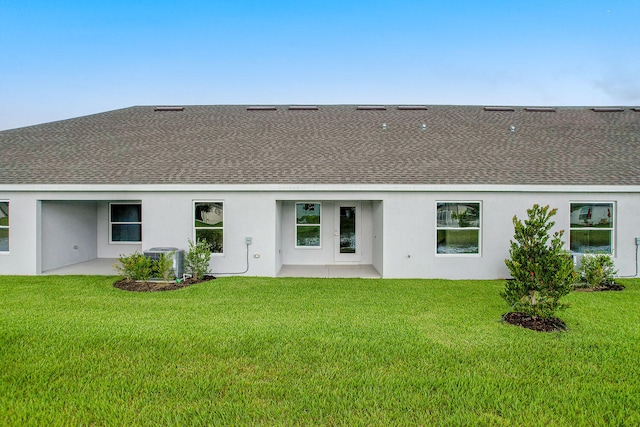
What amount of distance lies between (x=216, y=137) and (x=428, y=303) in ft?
34.1

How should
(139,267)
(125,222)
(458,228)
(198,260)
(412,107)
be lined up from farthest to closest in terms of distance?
(412,107), (125,222), (458,228), (198,260), (139,267)

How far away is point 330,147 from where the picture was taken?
13.1 m

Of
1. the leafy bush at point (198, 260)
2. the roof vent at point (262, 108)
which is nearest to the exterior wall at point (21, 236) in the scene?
the leafy bush at point (198, 260)

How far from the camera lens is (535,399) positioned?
3775 mm

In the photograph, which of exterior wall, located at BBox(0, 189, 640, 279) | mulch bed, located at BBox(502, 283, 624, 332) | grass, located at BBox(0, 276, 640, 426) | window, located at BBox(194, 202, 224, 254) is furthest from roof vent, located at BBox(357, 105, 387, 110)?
mulch bed, located at BBox(502, 283, 624, 332)

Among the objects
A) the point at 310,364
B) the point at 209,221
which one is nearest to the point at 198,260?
the point at 209,221

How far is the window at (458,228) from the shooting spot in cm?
1093

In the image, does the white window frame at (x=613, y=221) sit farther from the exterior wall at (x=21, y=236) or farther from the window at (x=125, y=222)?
the exterior wall at (x=21, y=236)

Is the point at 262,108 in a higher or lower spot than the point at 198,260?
higher

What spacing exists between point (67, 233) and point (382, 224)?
10848 mm

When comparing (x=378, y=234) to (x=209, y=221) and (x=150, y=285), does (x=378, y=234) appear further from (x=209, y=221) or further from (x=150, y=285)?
(x=150, y=285)

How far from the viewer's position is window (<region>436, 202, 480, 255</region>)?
35.9ft

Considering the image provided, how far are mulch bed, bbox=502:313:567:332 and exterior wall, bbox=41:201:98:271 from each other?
1326 centimetres

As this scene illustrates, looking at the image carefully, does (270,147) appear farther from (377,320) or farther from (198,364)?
(198,364)
